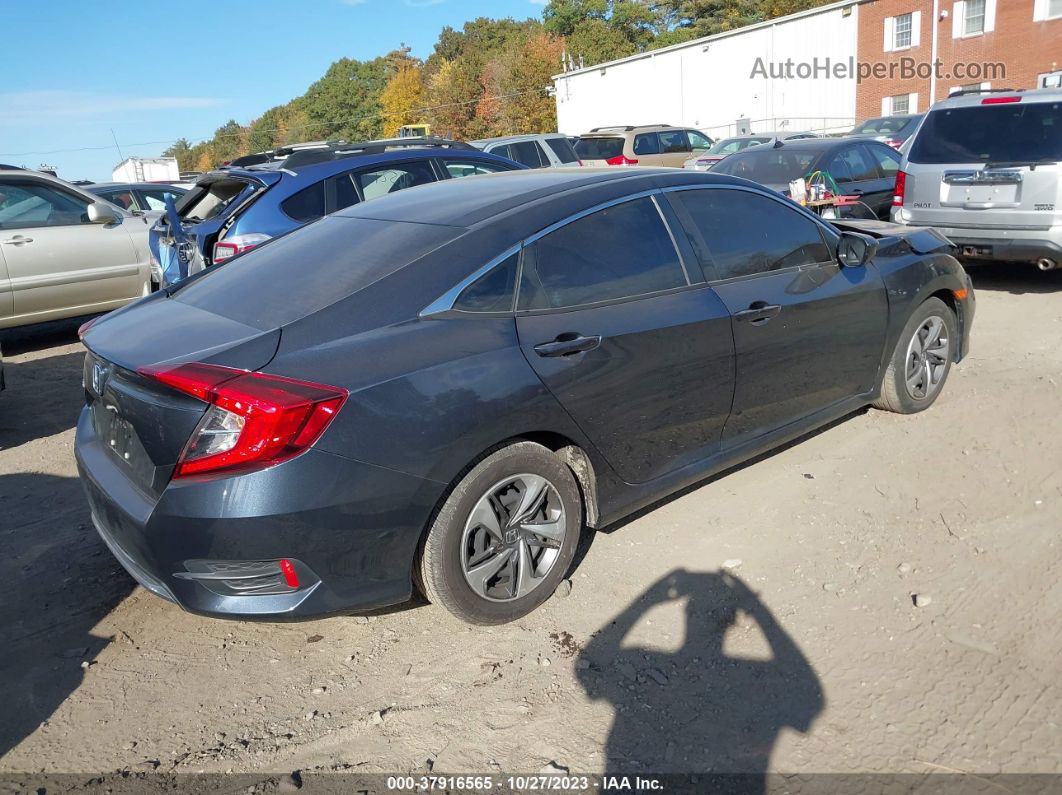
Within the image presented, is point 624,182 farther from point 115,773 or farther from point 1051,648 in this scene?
point 115,773

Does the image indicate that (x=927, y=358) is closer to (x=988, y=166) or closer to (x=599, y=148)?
(x=988, y=166)

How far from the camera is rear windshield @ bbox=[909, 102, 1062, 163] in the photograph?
782 centimetres

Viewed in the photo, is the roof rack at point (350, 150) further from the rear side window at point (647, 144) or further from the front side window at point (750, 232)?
the rear side window at point (647, 144)

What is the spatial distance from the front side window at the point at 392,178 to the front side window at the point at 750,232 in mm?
3709

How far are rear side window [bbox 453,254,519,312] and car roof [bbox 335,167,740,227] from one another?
0.26 metres

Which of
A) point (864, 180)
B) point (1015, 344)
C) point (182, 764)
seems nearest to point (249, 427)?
point (182, 764)

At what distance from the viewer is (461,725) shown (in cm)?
287

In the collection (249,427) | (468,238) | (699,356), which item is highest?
(468,238)

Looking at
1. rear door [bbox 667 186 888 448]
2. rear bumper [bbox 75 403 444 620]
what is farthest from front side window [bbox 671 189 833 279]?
rear bumper [bbox 75 403 444 620]

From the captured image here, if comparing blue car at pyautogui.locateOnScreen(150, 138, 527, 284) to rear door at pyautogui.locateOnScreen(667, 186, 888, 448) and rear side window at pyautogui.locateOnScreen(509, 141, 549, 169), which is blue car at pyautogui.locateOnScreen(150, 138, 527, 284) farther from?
rear side window at pyautogui.locateOnScreen(509, 141, 549, 169)

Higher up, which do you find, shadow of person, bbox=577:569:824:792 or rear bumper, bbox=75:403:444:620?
rear bumper, bbox=75:403:444:620

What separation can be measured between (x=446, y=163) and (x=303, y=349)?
527 cm

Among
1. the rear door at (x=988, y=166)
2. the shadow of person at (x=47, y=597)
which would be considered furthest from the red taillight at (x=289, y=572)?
the rear door at (x=988, y=166)

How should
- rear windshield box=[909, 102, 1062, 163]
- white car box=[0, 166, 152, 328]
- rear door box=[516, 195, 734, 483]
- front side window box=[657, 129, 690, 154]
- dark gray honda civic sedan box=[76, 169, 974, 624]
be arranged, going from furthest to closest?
front side window box=[657, 129, 690, 154], white car box=[0, 166, 152, 328], rear windshield box=[909, 102, 1062, 163], rear door box=[516, 195, 734, 483], dark gray honda civic sedan box=[76, 169, 974, 624]
